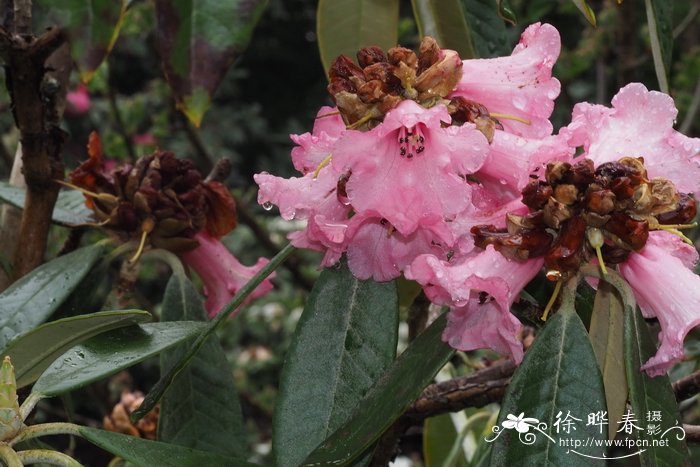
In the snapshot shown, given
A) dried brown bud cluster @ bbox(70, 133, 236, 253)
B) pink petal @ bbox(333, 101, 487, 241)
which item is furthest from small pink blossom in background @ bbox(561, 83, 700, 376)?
dried brown bud cluster @ bbox(70, 133, 236, 253)

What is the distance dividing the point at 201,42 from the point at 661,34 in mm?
536

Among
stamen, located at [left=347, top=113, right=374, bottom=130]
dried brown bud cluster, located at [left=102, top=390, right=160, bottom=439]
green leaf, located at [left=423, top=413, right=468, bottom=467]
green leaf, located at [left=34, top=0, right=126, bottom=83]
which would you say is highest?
green leaf, located at [left=34, top=0, right=126, bottom=83]

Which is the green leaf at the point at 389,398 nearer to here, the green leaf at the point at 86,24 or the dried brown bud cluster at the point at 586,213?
the dried brown bud cluster at the point at 586,213

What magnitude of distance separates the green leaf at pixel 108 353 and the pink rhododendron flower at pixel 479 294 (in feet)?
0.74

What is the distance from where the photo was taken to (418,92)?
784 millimetres

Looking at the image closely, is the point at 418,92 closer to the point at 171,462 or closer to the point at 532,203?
the point at 532,203

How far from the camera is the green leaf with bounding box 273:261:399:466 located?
30.8 inches

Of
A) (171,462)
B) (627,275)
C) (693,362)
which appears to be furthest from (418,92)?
(693,362)

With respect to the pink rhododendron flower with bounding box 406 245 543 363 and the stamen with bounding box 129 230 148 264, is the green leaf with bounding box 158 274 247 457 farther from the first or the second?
the pink rhododendron flower with bounding box 406 245 543 363

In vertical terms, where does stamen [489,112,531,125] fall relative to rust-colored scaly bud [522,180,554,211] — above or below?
above

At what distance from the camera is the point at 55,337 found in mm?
796

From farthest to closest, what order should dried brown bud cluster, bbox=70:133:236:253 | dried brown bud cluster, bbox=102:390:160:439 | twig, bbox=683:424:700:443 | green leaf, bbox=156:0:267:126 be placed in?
dried brown bud cluster, bbox=102:390:160:439
dried brown bud cluster, bbox=70:133:236:253
twig, bbox=683:424:700:443
green leaf, bbox=156:0:267:126

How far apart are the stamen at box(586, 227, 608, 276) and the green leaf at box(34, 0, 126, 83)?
406 millimetres

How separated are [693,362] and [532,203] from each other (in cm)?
69
